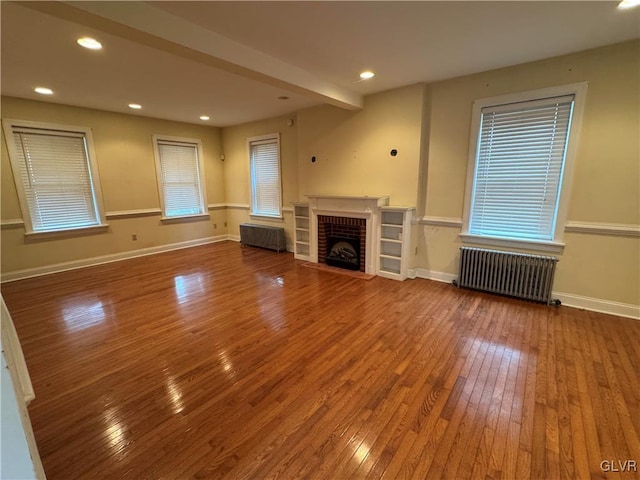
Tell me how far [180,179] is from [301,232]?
300cm

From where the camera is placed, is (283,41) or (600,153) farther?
(600,153)

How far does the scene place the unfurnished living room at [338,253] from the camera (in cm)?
164

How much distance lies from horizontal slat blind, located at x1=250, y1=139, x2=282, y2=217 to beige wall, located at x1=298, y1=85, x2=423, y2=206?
0.94 meters

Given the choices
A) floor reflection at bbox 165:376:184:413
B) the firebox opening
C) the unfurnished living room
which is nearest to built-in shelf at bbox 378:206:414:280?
the unfurnished living room

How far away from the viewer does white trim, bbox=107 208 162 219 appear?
526cm

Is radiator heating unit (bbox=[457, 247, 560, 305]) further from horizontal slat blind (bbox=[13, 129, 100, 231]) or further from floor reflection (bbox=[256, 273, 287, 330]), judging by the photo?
horizontal slat blind (bbox=[13, 129, 100, 231])

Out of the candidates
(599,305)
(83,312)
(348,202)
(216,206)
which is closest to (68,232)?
(83,312)

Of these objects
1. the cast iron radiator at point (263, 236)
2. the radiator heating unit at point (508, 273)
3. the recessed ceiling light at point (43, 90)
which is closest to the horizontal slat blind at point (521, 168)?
the radiator heating unit at point (508, 273)

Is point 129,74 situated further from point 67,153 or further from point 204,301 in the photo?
point 204,301

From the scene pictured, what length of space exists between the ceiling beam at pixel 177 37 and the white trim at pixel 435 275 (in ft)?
9.69

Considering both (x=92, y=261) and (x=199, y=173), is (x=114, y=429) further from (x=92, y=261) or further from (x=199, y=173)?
Answer: (x=199, y=173)

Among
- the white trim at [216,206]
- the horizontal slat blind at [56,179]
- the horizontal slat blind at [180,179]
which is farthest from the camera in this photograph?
the white trim at [216,206]

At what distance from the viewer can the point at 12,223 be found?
4273mm

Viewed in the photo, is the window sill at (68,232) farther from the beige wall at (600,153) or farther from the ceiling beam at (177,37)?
the beige wall at (600,153)
